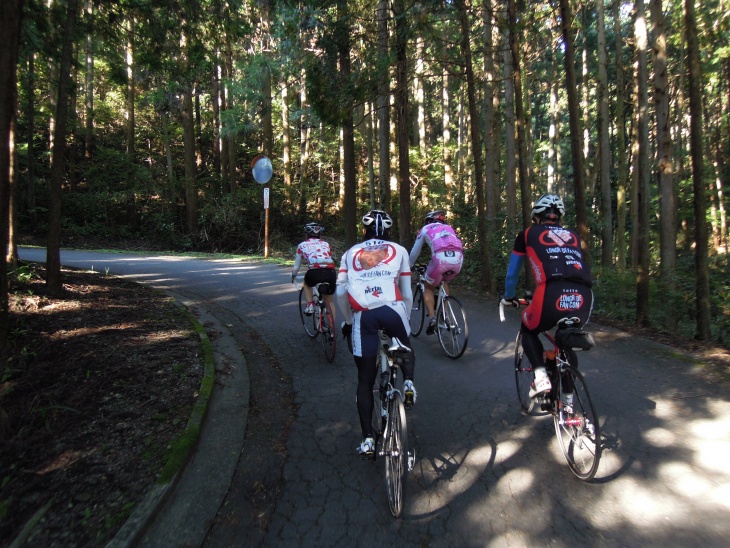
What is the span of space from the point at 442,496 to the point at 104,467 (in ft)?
8.45

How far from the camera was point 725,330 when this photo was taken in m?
8.44

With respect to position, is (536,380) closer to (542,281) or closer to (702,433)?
(542,281)

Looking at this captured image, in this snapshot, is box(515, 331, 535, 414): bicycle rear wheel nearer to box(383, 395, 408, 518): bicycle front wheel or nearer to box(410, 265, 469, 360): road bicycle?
box(410, 265, 469, 360): road bicycle

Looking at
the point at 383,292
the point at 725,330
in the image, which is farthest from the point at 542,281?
the point at 725,330

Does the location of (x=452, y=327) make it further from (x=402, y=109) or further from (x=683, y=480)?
(x=402, y=109)

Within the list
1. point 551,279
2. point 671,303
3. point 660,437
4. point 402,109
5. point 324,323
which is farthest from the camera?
point 402,109

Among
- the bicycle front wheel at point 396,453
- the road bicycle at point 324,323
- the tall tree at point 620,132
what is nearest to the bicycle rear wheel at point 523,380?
the bicycle front wheel at point 396,453

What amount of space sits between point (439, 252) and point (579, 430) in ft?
11.5

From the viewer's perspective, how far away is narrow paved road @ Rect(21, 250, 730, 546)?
298cm

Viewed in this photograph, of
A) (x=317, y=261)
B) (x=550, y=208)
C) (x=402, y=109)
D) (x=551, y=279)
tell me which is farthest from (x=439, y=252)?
(x=402, y=109)

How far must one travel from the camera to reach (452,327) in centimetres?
643

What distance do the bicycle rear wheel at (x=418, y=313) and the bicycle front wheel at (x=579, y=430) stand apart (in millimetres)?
3754

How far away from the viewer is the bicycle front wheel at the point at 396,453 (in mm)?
3049

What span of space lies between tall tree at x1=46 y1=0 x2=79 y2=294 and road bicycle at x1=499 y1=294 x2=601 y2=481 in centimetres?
816
